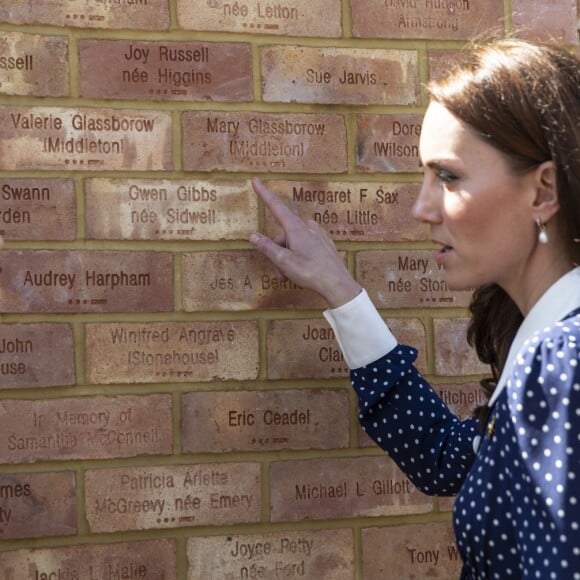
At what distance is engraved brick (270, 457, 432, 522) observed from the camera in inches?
86.1

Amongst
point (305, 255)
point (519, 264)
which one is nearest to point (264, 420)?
point (305, 255)

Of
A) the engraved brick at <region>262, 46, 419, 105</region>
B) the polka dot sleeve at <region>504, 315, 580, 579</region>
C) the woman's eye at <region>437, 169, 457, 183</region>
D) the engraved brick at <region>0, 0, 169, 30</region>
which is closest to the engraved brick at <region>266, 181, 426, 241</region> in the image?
the engraved brick at <region>262, 46, 419, 105</region>

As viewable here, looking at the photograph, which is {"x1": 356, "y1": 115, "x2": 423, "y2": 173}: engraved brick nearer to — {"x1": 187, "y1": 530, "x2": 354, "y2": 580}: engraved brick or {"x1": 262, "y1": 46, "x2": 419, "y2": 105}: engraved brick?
{"x1": 262, "y1": 46, "x2": 419, "y2": 105}: engraved brick

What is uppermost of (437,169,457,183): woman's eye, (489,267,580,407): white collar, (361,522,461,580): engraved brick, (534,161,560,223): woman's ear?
(437,169,457,183): woman's eye

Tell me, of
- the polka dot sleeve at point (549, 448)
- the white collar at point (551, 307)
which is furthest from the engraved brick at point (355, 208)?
the polka dot sleeve at point (549, 448)

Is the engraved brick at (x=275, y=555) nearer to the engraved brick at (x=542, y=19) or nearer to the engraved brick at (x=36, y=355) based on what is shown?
the engraved brick at (x=36, y=355)

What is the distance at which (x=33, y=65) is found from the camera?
2.08 meters

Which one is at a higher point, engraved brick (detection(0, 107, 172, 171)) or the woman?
engraved brick (detection(0, 107, 172, 171))

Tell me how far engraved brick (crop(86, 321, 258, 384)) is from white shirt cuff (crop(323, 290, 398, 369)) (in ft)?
0.70

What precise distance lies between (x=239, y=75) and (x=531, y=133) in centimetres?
73

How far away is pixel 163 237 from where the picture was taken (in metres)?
2.13

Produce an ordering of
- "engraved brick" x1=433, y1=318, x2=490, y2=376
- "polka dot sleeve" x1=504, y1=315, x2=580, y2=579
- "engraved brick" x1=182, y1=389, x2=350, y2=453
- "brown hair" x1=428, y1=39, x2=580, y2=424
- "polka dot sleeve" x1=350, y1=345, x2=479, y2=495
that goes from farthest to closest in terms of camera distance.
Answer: "engraved brick" x1=433, y1=318, x2=490, y2=376
"engraved brick" x1=182, y1=389, x2=350, y2=453
"polka dot sleeve" x1=350, y1=345, x2=479, y2=495
"brown hair" x1=428, y1=39, x2=580, y2=424
"polka dot sleeve" x1=504, y1=315, x2=580, y2=579

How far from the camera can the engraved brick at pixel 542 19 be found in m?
2.33

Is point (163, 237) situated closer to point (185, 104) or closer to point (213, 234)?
point (213, 234)
